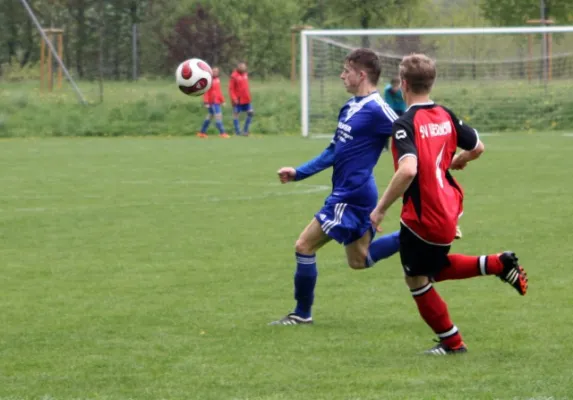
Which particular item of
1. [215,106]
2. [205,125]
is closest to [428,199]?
[215,106]

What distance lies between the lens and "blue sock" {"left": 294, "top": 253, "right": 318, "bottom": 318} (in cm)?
758

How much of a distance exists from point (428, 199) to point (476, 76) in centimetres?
2436

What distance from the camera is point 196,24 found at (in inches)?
1570

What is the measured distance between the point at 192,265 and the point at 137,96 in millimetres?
25373

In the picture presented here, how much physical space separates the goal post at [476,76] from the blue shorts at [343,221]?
2132 cm

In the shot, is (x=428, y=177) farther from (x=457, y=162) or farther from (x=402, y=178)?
(x=457, y=162)

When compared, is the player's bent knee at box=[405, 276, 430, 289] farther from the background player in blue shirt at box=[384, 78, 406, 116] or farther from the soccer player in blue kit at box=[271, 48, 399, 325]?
the background player in blue shirt at box=[384, 78, 406, 116]

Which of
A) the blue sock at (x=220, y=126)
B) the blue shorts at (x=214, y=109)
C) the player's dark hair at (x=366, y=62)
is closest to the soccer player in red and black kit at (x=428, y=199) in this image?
the player's dark hair at (x=366, y=62)

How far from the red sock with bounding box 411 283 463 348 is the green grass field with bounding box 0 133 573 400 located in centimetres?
14

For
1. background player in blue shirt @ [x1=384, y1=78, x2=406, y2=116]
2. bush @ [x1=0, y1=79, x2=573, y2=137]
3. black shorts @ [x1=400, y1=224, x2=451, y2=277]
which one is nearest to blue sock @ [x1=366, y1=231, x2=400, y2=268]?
black shorts @ [x1=400, y1=224, x2=451, y2=277]

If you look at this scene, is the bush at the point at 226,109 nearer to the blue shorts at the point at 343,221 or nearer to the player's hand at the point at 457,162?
the blue shorts at the point at 343,221

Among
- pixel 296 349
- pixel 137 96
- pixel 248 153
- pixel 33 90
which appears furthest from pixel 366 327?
pixel 33 90

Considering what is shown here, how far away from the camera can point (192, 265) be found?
10070 millimetres

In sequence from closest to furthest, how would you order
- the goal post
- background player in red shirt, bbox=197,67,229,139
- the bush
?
the goal post → background player in red shirt, bbox=197,67,229,139 → the bush
